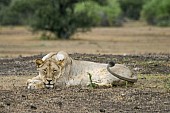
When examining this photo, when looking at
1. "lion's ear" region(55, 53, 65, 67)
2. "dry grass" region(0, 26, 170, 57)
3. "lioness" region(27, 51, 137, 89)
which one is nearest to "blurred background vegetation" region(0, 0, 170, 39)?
"dry grass" region(0, 26, 170, 57)

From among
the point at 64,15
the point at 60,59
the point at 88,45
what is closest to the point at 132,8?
the point at 64,15

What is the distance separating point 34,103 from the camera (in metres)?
10.2

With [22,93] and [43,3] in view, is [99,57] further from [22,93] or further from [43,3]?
[43,3]

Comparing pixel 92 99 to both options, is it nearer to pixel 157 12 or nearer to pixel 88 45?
pixel 88 45

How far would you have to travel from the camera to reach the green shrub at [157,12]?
52.6m

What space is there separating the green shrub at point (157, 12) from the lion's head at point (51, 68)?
3964 centimetres

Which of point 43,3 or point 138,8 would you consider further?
point 138,8

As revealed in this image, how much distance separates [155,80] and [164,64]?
3.15 metres

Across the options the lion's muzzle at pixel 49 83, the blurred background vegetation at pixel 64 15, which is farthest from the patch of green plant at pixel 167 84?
the blurred background vegetation at pixel 64 15

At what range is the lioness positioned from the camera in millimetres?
11750

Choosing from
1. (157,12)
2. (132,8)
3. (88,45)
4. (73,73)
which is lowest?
(132,8)

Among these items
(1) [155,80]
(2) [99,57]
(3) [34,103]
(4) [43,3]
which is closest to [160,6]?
(4) [43,3]

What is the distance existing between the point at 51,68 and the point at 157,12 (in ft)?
159

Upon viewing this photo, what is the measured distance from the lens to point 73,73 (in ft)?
39.8
